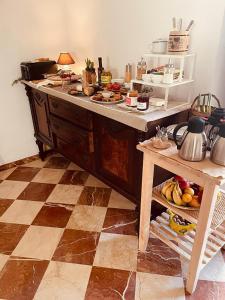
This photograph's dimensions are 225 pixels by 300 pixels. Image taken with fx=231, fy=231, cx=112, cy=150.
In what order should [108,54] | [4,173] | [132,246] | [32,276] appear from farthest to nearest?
[4,173], [108,54], [132,246], [32,276]

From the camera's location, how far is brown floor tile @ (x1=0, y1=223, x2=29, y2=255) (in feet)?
4.99

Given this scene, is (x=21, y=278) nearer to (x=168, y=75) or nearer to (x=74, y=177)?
(x=74, y=177)

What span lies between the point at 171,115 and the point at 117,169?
522 millimetres

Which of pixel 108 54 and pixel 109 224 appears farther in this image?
pixel 108 54

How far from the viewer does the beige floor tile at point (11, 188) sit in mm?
2039

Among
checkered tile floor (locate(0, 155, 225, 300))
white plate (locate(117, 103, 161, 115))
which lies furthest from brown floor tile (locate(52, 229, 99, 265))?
white plate (locate(117, 103, 161, 115))

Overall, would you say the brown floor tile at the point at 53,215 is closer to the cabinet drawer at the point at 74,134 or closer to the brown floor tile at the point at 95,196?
the brown floor tile at the point at 95,196


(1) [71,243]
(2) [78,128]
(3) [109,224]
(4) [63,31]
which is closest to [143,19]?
(2) [78,128]

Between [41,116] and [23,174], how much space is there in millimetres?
620

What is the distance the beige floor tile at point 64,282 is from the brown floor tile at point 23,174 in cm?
108

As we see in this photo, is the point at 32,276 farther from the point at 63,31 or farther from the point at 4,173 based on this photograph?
the point at 63,31

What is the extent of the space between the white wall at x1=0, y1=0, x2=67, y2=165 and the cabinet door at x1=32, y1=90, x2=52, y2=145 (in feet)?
0.40

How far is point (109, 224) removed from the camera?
1690 millimetres

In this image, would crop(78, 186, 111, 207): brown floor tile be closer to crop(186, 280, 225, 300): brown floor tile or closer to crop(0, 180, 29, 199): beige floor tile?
A: crop(0, 180, 29, 199): beige floor tile
